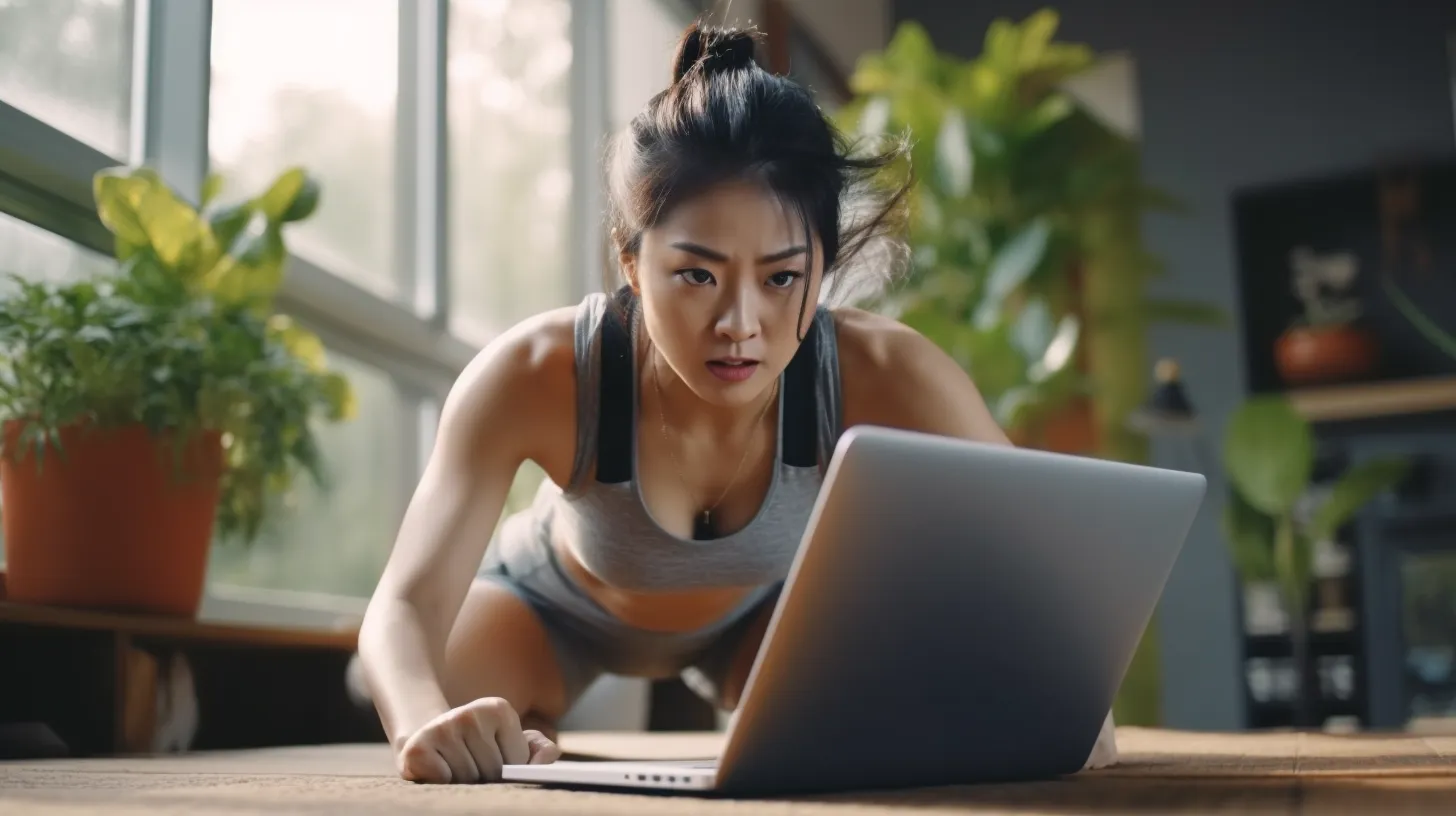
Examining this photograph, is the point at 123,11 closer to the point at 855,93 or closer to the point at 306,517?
the point at 306,517

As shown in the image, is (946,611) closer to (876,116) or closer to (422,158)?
(422,158)

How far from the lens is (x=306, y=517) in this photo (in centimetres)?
238

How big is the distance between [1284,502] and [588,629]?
286cm

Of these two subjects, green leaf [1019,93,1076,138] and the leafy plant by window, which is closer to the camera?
the leafy plant by window

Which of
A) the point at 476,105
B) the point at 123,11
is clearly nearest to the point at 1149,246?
the point at 476,105

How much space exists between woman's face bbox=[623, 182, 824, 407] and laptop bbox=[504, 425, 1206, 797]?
0.31 m

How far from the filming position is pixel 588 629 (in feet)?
5.02

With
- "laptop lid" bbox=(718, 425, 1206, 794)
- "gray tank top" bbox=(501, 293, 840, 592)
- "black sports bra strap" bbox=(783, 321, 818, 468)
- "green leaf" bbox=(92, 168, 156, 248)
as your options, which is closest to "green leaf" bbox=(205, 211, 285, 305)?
"green leaf" bbox=(92, 168, 156, 248)

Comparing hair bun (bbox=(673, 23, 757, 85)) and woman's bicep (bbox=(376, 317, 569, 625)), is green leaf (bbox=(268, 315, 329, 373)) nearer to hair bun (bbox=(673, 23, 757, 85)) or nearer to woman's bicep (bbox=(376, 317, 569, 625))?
woman's bicep (bbox=(376, 317, 569, 625))

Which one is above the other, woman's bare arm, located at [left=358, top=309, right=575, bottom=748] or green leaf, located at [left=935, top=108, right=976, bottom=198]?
green leaf, located at [left=935, top=108, right=976, bottom=198]

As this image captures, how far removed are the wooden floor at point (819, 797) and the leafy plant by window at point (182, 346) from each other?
402 mm

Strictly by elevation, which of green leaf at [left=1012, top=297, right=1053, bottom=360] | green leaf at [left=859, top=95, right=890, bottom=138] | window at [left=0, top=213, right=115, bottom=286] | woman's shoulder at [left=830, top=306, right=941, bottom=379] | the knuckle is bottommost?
the knuckle

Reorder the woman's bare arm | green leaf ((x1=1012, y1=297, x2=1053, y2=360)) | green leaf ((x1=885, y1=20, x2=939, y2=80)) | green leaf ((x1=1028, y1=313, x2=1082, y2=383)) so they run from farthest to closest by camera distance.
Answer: green leaf ((x1=885, y1=20, x2=939, y2=80)) < green leaf ((x1=1012, y1=297, x2=1053, y2=360)) < green leaf ((x1=1028, y1=313, x2=1082, y2=383)) < the woman's bare arm

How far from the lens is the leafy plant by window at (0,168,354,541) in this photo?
1.43 metres
